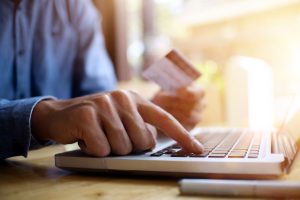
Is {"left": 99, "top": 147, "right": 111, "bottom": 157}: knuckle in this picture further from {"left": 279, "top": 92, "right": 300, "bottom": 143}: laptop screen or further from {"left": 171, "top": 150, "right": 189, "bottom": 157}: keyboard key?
{"left": 279, "top": 92, "right": 300, "bottom": 143}: laptop screen

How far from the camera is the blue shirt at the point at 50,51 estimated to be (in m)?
1.16

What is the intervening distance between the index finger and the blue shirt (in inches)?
20.5

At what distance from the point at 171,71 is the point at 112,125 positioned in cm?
34

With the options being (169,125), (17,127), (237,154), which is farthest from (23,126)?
(237,154)

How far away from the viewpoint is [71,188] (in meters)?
0.50

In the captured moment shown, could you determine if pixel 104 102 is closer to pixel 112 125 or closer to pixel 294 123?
pixel 112 125

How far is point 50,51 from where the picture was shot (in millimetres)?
1319

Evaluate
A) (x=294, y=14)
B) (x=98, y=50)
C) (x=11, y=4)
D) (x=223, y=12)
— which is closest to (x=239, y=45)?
(x=294, y=14)

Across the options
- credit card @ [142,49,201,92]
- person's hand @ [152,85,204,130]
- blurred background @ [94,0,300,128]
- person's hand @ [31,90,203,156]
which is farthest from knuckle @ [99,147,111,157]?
blurred background @ [94,0,300,128]

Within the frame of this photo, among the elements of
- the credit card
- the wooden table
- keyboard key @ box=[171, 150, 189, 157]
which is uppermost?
the credit card

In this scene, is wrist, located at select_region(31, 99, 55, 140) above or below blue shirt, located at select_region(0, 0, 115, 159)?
below

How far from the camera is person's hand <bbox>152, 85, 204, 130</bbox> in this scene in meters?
1.05

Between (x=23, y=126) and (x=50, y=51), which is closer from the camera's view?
(x=23, y=126)

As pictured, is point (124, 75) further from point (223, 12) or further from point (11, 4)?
point (223, 12)
